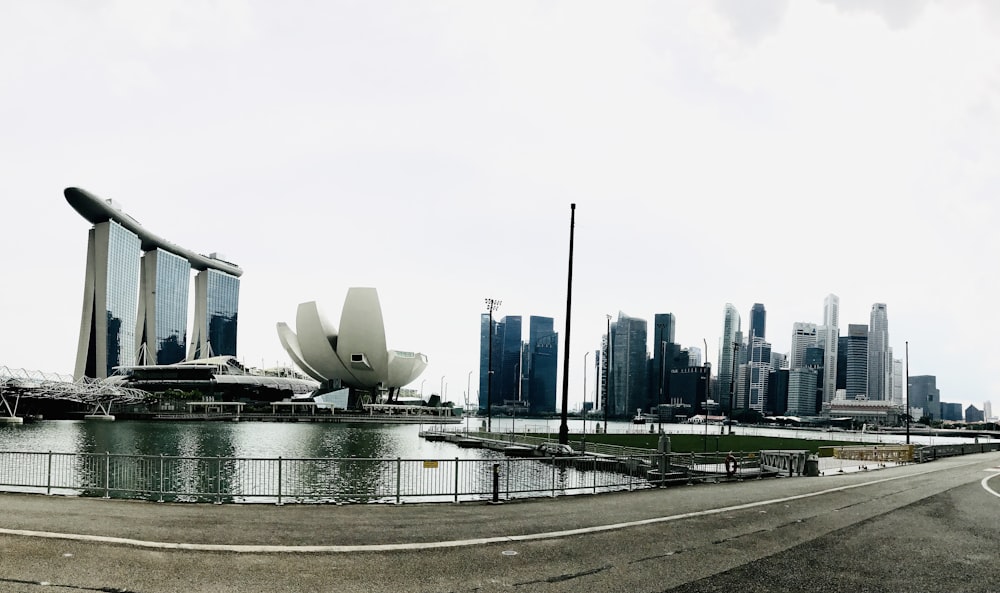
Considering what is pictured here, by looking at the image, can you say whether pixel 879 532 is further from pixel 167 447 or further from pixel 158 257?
pixel 158 257

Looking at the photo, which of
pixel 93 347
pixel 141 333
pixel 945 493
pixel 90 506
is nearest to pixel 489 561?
pixel 90 506

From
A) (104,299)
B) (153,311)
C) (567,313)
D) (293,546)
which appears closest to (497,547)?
(293,546)

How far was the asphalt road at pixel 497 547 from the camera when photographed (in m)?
8.61

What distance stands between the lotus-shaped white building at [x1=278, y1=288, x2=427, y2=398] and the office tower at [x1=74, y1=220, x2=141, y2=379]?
49408 mm

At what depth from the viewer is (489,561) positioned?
970cm

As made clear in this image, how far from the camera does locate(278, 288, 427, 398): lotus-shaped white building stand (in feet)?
423

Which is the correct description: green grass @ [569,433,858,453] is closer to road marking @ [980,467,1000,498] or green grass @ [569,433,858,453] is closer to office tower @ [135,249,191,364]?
road marking @ [980,467,1000,498]

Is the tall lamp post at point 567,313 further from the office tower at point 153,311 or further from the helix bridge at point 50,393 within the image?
the office tower at point 153,311

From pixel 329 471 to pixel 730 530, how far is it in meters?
22.7

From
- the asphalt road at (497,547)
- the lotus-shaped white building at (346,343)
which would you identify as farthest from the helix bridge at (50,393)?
the asphalt road at (497,547)

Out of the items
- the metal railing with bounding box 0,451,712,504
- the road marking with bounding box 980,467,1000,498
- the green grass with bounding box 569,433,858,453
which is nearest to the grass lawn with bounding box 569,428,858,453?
the green grass with bounding box 569,433,858,453

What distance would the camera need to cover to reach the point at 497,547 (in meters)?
10.6

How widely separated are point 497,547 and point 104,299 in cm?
17536

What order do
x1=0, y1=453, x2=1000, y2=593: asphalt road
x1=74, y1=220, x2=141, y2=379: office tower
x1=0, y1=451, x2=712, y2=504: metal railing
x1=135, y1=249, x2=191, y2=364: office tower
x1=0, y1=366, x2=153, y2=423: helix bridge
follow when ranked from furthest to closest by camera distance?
x1=135, y1=249, x2=191, y2=364: office tower < x1=74, y1=220, x2=141, y2=379: office tower < x1=0, y1=366, x2=153, y2=423: helix bridge < x1=0, y1=451, x2=712, y2=504: metal railing < x1=0, y1=453, x2=1000, y2=593: asphalt road
